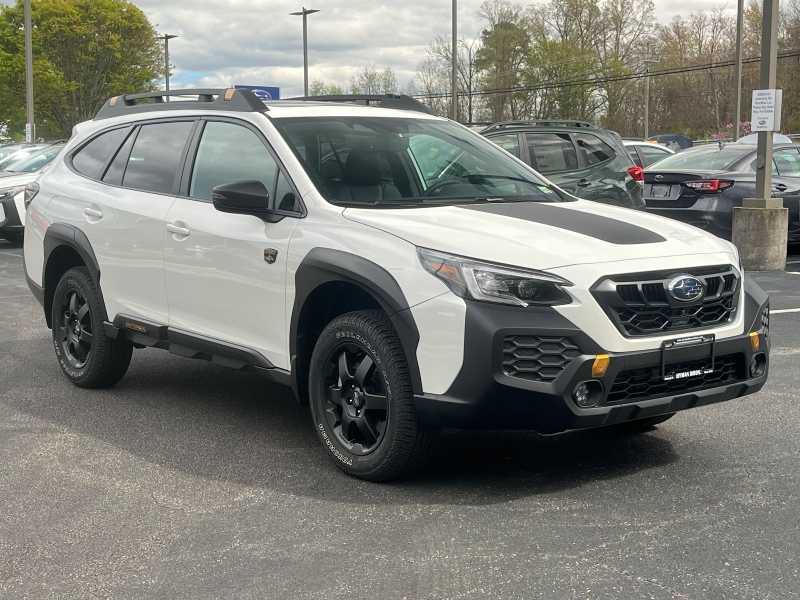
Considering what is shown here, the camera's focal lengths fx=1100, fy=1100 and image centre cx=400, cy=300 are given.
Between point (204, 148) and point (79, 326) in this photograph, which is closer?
point (204, 148)

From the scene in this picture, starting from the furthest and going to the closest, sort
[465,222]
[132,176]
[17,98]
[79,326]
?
[17,98], [79,326], [132,176], [465,222]

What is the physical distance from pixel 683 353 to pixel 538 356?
2.15 ft

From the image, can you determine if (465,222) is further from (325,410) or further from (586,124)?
(586,124)

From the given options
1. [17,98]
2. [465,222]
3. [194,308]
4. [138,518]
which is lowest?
[138,518]

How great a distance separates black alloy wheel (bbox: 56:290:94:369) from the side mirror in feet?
6.28

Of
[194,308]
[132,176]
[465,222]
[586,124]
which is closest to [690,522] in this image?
[465,222]

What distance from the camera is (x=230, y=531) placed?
13.8 ft

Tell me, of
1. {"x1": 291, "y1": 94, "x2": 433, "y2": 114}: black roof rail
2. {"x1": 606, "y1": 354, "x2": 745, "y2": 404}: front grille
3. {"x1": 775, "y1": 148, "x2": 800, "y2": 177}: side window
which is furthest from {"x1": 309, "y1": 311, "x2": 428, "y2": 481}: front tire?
{"x1": 775, "y1": 148, "x2": 800, "y2": 177}: side window

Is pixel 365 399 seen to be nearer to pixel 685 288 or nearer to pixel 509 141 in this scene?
pixel 685 288

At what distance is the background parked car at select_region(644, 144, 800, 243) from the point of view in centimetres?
1330

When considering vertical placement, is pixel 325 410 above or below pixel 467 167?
below

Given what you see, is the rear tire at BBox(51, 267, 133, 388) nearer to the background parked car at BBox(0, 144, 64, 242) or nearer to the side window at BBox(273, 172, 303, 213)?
the side window at BBox(273, 172, 303, 213)

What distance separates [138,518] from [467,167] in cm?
250

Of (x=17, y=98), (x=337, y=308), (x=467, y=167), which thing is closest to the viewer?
(x=337, y=308)
